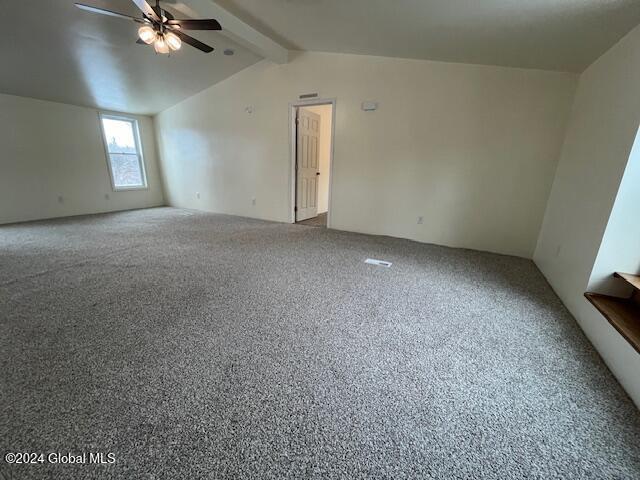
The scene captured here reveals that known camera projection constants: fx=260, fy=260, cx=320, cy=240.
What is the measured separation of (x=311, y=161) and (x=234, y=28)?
2.43 meters

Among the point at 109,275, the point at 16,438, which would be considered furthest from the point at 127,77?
the point at 16,438

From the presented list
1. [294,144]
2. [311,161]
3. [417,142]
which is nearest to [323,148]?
[311,161]

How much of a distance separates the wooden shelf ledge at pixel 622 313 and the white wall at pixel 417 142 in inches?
68.8

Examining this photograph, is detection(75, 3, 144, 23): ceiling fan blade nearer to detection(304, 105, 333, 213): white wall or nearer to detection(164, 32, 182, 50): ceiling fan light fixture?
detection(164, 32, 182, 50): ceiling fan light fixture

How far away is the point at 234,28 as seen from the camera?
313 cm

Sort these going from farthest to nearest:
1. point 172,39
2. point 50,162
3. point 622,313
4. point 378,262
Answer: point 50,162 → point 378,262 → point 172,39 → point 622,313

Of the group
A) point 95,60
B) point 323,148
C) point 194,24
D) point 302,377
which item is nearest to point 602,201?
point 302,377

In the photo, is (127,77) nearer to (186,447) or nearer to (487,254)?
(186,447)

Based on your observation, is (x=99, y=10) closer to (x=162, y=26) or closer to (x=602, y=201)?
(x=162, y=26)

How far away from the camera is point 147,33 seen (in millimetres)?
2381

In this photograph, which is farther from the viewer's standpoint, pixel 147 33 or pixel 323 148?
pixel 323 148

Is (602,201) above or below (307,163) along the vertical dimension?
below

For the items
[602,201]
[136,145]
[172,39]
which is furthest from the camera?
[136,145]

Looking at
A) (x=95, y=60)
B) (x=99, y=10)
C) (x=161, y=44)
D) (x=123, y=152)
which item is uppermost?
(x=95, y=60)
